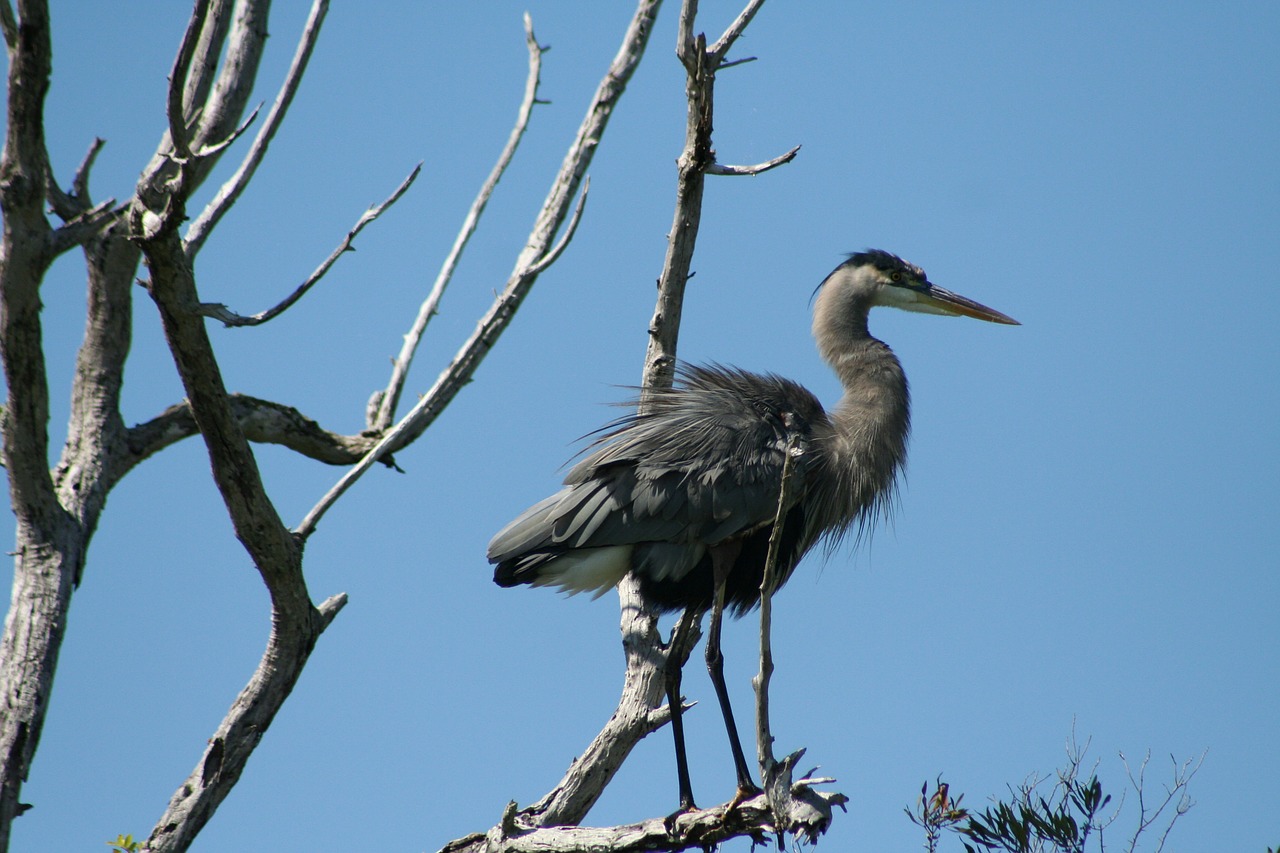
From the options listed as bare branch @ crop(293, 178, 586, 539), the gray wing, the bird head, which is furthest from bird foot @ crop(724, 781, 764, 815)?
the bird head

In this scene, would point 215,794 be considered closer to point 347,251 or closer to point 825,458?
point 347,251

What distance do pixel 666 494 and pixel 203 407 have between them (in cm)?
180

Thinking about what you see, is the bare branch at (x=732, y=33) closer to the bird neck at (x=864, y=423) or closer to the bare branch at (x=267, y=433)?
the bird neck at (x=864, y=423)

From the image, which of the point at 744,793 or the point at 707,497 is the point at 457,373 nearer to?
the point at 707,497

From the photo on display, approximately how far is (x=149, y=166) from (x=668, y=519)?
2684 mm

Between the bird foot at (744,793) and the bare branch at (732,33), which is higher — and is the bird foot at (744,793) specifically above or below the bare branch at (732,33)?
below

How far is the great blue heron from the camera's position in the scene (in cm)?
473

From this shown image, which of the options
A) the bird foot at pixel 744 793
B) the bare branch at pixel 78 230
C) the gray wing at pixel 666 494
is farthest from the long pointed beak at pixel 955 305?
the bare branch at pixel 78 230

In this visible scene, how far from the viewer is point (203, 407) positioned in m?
3.67

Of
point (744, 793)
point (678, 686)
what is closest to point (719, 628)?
point (678, 686)

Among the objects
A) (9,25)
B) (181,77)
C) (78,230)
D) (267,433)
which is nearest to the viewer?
(181,77)

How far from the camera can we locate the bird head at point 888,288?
5738mm

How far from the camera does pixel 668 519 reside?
477 cm

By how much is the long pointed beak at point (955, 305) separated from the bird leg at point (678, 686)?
2.02 m
